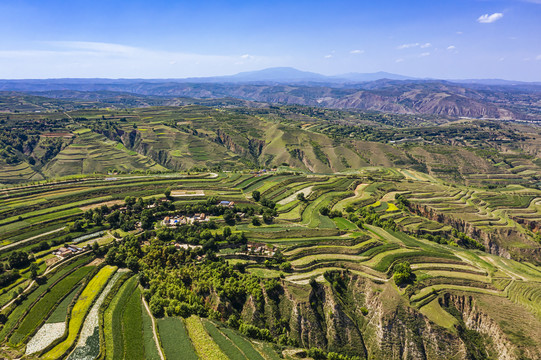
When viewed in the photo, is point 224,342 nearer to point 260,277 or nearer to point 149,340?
point 149,340

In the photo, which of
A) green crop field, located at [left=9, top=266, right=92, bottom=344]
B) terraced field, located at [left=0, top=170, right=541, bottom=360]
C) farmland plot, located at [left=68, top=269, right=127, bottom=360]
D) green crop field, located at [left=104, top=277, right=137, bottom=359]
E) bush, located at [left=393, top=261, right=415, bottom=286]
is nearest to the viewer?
farmland plot, located at [left=68, top=269, right=127, bottom=360]

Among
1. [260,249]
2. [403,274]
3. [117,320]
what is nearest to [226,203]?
[260,249]

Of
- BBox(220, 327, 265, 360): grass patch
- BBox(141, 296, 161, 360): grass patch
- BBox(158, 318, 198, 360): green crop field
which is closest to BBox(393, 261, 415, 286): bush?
BBox(220, 327, 265, 360): grass patch

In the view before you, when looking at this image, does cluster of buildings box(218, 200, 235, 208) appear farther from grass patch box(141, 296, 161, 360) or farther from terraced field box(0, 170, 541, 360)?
grass patch box(141, 296, 161, 360)

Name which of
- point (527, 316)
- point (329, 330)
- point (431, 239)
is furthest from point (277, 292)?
point (431, 239)

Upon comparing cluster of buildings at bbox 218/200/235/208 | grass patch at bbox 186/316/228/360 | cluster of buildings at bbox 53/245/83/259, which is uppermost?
cluster of buildings at bbox 218/200/235/208

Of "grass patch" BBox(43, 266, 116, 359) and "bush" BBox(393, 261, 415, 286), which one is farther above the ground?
"bush" BBox(393, 261, 415, 286)

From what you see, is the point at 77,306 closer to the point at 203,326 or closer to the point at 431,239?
the point at 203,326
